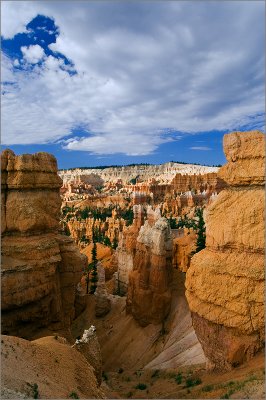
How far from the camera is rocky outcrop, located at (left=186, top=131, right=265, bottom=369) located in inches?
402

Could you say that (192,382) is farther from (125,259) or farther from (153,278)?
(125,259)

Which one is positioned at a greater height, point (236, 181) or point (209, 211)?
point (236, 181)

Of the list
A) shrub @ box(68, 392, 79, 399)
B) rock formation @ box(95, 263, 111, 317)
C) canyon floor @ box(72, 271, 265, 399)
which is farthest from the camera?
rock formation @ box(95, 263, 111, 317)

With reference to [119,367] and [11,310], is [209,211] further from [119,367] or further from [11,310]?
[119,367]

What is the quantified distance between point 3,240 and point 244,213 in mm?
11272

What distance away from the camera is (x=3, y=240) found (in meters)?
15.8

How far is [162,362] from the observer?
17.5 metres

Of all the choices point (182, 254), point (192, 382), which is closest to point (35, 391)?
point (192, 382)

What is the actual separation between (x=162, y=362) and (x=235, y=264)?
32.2ft

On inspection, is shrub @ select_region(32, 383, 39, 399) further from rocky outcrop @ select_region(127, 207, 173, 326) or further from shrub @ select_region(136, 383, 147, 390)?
rocky outcrop @ select_region(127, 207, 173, 326)

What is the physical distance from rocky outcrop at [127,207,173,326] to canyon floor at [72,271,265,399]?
26.2 inches

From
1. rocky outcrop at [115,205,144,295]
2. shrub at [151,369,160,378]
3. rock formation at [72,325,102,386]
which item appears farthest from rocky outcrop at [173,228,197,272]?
rock formation at [72,325,102,386]

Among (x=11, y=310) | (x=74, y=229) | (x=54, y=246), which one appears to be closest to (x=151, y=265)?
(x=54, y=246)

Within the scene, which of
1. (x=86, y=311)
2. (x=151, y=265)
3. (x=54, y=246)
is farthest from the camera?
(x=86, y=311)
